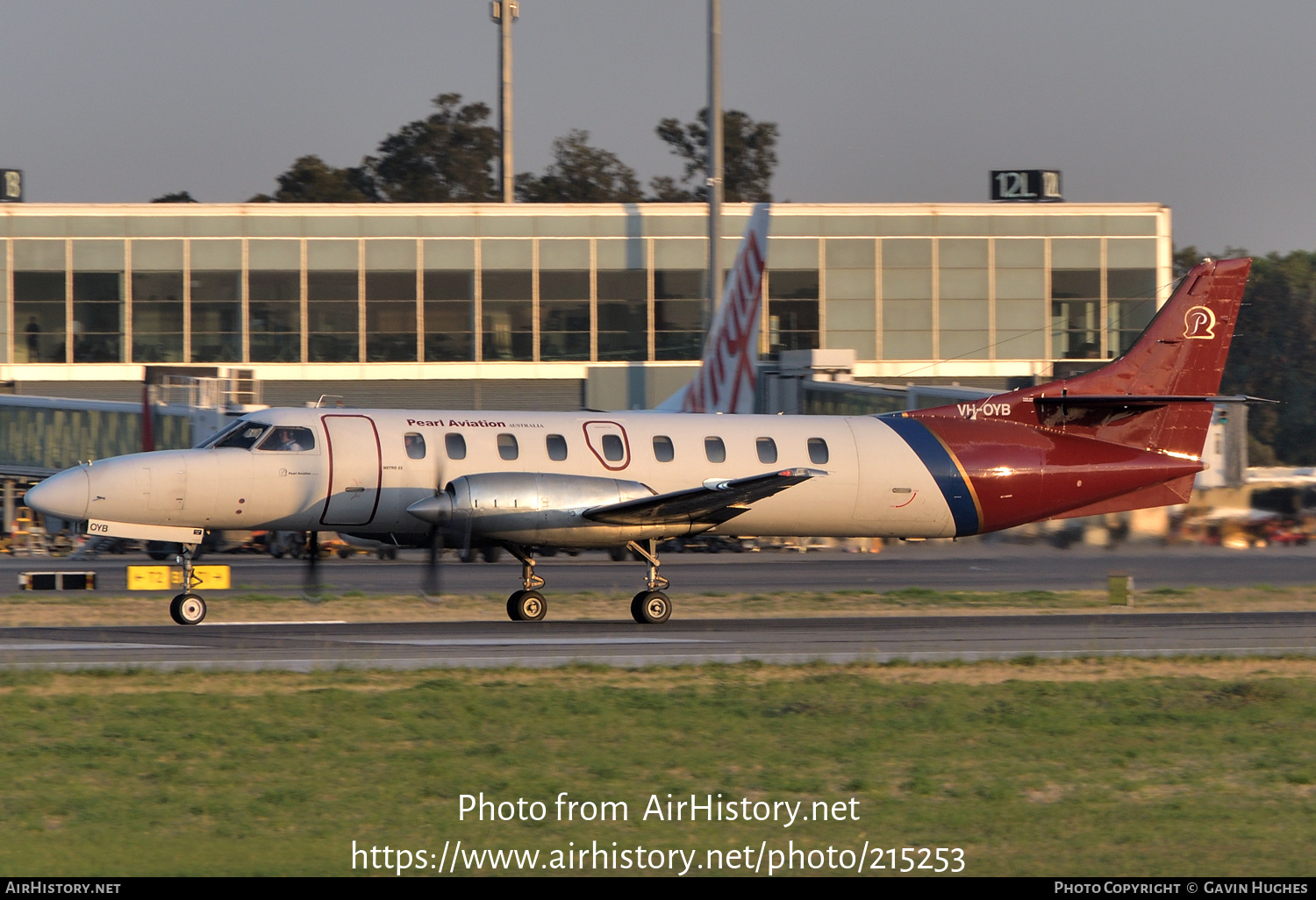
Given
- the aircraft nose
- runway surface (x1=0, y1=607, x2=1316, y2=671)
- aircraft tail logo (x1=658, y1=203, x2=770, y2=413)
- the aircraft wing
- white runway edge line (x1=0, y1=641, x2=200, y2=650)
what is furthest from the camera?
aircraft tail logo (x1=658, y1=203, x2=770, y2=413)

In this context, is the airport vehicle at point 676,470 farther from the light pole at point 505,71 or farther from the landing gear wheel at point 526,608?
the light pole at point 505,71

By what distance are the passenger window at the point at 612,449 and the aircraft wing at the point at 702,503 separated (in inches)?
34.5

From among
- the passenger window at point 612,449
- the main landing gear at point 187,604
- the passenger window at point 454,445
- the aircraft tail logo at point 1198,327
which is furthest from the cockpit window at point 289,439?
the aircraft tail logo at point 1198,327

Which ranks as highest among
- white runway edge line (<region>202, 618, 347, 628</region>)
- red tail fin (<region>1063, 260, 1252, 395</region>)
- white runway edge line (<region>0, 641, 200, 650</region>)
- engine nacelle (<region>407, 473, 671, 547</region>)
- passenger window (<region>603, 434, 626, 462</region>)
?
red tail fin (<region>1063, 260, 1252, 395</region>)

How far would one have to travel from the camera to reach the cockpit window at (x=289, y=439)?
66.6 feet

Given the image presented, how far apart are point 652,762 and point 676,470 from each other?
419 inches

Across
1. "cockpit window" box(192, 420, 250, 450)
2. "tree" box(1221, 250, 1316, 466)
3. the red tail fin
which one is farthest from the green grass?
"tree" box(1221, 250, 1316, 466)

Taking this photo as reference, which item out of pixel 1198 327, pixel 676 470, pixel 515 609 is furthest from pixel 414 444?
pixel 1198 327

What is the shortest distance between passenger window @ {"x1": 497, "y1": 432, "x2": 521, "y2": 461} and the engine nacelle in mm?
455

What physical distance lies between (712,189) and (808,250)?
11834 mm

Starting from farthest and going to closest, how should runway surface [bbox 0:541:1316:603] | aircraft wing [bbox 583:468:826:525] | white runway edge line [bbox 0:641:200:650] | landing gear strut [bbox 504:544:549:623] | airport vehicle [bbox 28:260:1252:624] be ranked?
runway surface [bbox 0:541:1316:603]
landing gear strut [bbox 504:544:549:623]
aircraft wing [bbox 583:468:826:525]
airport vehicle [bbox 28:260:1252:624]
white runway edge line [bbox 0:641:200:650]

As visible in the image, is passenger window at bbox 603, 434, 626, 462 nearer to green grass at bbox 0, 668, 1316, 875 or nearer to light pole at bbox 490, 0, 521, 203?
green grass at bbox 0, 668, 1316, 875

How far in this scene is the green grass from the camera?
28.8ft
